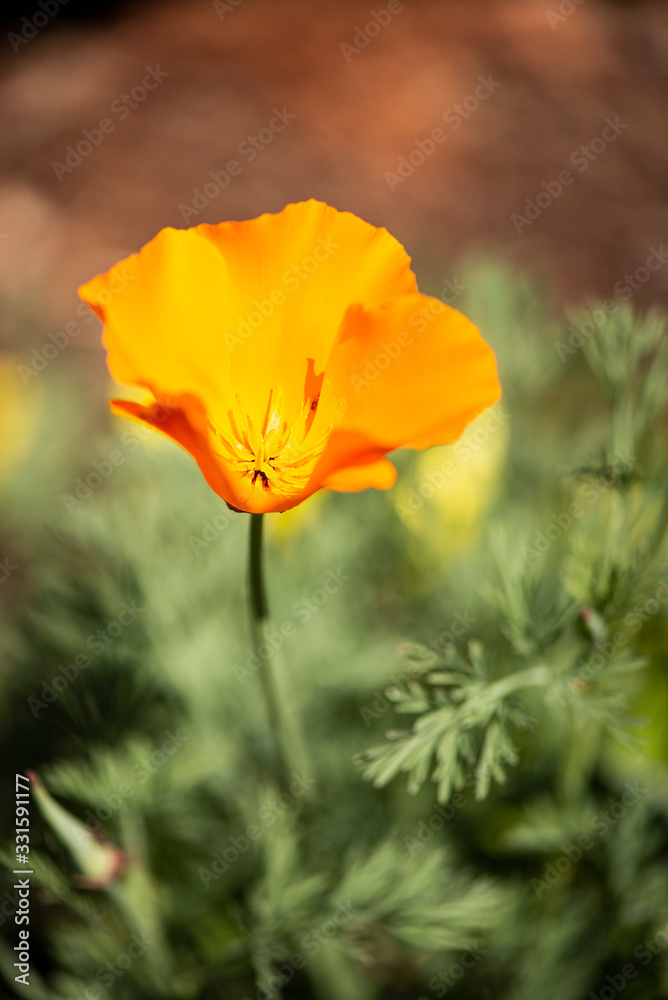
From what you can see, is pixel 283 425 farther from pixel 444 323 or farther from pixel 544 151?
pixel 544 151

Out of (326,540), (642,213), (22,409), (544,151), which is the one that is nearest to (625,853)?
(326,540)
